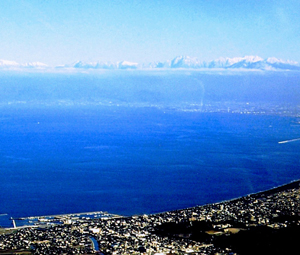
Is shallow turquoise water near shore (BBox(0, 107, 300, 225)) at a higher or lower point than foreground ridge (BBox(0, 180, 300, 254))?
higher

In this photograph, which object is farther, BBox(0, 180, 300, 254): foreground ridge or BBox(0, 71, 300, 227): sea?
BBox(0, 71, 300, 227): sea

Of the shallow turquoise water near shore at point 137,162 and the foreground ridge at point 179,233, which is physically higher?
the shallow turquoise water near shore at point 137,162

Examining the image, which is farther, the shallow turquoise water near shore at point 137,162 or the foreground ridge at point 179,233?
the shallow turquoise water near shore at point 137,162

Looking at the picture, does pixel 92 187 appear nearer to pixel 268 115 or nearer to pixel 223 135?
pixel 223 135

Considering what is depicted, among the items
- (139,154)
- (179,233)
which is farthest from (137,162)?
(179,233)

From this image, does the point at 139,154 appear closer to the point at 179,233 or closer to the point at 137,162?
the point at 137,162
